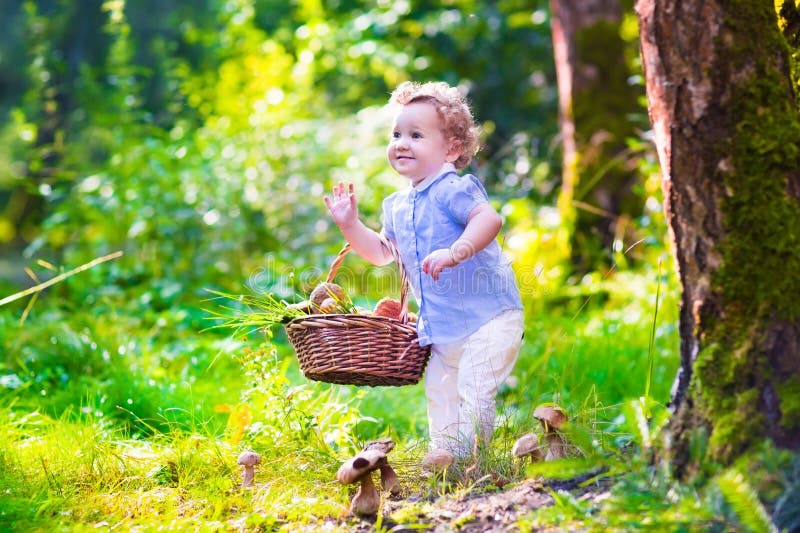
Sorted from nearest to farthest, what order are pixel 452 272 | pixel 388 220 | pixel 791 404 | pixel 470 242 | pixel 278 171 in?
pixel 791 404 → pixel 470 242 → pixel 452 272 → pixel 388 220 → pixel 278 171

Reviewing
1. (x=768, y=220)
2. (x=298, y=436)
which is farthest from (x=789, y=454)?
(x=298, y=436)

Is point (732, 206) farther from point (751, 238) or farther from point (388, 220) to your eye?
point (388, 220)

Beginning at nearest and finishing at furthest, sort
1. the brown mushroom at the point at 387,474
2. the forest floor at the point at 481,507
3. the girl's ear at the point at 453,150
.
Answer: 1. the forest floor at the point at 481,507
2. the brown mushroom at the point at 387,474
3. the girl's ear at the point at 453,150

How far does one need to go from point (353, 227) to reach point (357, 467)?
42.0 inches

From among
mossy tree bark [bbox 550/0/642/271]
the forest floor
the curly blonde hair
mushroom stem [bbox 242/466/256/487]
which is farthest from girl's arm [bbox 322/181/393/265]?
mossy tree bark [bbox 550/0/642/271]

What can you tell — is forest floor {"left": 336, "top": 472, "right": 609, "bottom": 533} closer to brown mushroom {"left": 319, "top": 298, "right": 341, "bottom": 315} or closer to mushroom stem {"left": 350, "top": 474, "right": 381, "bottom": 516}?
mushroom stem {"left": 350, "top": 474, "right": 381, "bottom": 516}

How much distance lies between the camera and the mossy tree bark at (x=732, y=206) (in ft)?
7.29

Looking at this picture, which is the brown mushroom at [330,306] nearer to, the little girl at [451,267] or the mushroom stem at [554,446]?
the little girl at [451,267]

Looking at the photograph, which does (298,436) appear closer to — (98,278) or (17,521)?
(17,521)

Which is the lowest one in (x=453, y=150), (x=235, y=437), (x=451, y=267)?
(x=235, y=437)

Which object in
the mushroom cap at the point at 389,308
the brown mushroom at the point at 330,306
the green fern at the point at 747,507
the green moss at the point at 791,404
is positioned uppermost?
the brown mushroom at the point at 330,306

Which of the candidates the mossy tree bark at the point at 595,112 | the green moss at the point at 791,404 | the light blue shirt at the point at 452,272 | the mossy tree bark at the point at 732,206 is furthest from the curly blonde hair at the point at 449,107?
the mossy tree bark at the point at 595,112

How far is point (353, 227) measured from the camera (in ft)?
10.8

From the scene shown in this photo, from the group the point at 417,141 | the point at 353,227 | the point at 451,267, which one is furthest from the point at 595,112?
the point at 451,267
